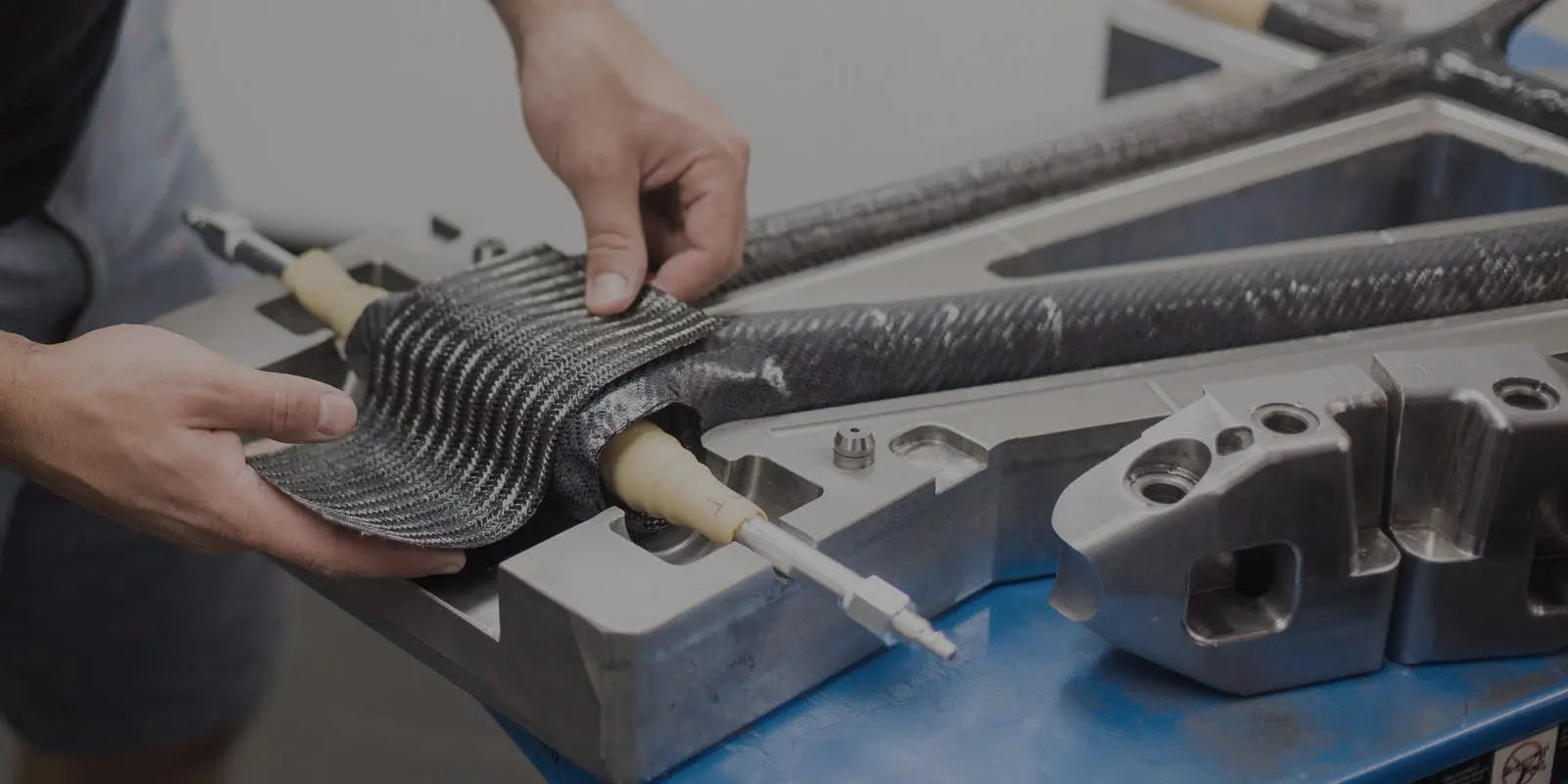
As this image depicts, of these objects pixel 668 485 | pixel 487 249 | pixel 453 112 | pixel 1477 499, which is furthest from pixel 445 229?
pixel 453 112

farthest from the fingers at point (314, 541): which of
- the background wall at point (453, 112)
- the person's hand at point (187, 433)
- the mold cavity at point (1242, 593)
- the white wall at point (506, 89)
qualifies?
the white wall at point (506, 89)

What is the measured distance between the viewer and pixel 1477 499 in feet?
2.42

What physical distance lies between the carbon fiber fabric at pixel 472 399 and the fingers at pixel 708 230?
1.3 inches

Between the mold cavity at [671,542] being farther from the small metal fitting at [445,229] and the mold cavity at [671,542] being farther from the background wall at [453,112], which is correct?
the background wall at [453,112]

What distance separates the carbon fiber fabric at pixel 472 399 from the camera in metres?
0.79

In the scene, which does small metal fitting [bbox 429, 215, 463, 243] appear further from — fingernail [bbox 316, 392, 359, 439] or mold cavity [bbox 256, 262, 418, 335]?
fingernail [bbox 316, 392, 359, 439]

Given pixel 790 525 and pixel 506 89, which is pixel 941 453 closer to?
pixel 790 525

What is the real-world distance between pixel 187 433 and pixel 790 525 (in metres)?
0.28

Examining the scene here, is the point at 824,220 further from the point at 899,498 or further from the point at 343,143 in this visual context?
the point at 343,143

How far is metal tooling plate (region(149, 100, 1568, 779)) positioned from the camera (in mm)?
691

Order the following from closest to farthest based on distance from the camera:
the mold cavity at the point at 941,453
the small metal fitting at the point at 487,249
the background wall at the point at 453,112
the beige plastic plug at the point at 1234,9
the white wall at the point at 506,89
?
1. the mold cavity at the point at 941,453
2. the small metal fitting at the point at 487,249
3. the beige plastic plug at the point at 1234,9
4. the background wall at the point at 453,112
5. the white wall at the point at 506,89

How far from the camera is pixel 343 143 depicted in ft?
6.82

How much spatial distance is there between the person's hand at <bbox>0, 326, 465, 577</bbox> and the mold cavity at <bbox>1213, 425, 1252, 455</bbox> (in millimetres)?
358

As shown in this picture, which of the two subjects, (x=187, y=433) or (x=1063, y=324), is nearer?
(x=187, y=433)
